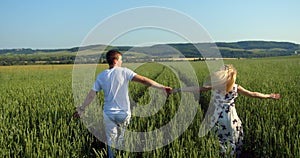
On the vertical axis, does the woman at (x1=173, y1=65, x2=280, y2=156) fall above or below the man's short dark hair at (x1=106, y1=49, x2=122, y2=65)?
below

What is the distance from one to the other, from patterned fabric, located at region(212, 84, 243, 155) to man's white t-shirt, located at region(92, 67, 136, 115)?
1.18 metres

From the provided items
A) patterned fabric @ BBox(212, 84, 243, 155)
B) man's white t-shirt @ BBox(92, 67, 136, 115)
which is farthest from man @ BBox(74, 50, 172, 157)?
patterned fabric @ BBox(212, 84, 243, 155)

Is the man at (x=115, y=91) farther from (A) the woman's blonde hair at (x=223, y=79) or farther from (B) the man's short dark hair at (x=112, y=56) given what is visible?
(A) the woman's blonde hair at (x=223, y=79)

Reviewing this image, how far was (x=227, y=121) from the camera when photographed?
4.04 metres

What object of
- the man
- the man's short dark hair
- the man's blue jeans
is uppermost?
the man's short dark hair

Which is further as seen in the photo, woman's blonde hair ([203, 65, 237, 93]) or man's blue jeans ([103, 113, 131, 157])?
man's blue jeans ([103, 113, 131, 157])

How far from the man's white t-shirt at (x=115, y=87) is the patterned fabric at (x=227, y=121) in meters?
1.18

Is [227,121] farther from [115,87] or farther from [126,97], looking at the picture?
[115,87]

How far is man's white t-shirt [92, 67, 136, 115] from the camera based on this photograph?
12.9ft

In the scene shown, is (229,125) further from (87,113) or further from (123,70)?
(87,113)

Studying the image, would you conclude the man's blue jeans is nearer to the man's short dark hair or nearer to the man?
the man

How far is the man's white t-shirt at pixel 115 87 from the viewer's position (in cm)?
393

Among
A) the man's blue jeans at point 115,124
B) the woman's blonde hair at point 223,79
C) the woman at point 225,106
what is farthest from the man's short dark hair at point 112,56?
the woman's blonde hair at point 223,79

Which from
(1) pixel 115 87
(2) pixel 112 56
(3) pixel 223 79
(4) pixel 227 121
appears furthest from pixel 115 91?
(4) pixel 227 121
